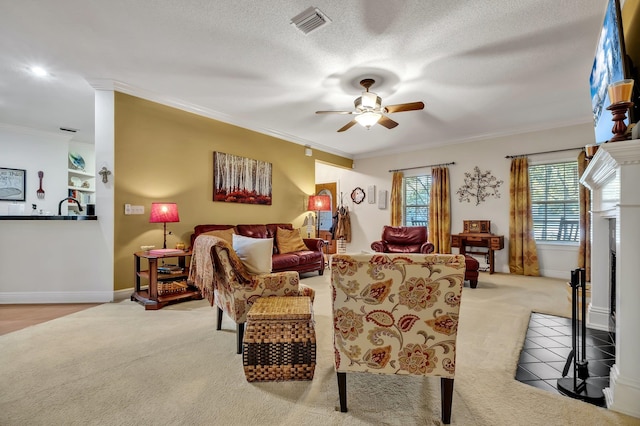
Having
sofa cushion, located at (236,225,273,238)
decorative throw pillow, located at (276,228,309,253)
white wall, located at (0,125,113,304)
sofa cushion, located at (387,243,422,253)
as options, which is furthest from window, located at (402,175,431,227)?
white wall, located at (0,125,113,304)

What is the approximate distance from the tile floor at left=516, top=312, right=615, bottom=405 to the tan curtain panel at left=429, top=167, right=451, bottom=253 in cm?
318

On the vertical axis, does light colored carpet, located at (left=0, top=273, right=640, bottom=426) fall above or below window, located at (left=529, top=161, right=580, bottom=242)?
below

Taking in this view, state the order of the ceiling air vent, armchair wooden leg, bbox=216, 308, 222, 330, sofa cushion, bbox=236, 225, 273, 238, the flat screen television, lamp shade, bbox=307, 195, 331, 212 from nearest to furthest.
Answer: the flat screen television < the ceiling air vent < armchair wooden leg, bbox=216, 308, 222, 330 < sofa cushion, bbox=236, 225, 273, 238 < lamp shade, bbox=307, 195, 331, 212

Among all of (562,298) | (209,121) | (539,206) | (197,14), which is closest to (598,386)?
(562,298)

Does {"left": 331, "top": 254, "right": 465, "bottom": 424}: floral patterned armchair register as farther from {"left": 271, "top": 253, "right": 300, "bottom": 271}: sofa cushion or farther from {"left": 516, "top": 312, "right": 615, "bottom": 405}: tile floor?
{"left": 271, "top": 253, "right": 300, "bottom": 271}: sofa cushion

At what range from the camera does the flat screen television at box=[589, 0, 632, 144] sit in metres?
1.73

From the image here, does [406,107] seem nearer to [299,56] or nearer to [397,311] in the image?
[299,56]

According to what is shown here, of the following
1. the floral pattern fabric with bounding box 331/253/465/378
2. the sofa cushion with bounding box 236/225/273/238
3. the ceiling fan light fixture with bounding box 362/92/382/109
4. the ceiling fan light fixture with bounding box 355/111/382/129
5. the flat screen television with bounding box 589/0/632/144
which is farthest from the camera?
the sofa cushion with bounding box 236/225/273/238

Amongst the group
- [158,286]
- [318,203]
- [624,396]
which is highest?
[318,203]

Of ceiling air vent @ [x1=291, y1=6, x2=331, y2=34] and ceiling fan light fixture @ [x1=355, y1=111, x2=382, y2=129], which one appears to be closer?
ceiling air vent @ [x1=291, y1=6, x2=331, y2=34]

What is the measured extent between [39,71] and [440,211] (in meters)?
6.61

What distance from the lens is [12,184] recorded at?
5.09 meters

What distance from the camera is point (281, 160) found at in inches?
226

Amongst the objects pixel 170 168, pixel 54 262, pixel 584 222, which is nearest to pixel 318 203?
pixel 170 168
